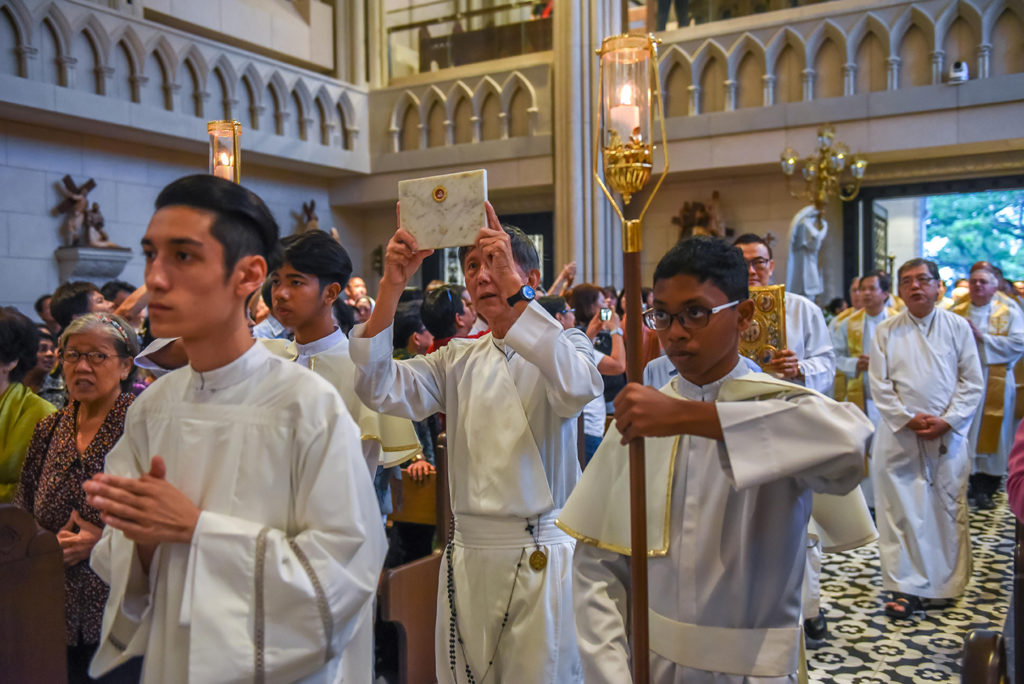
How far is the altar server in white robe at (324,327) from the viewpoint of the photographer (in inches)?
116

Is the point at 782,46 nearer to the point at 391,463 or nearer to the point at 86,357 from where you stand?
the point at 391,463

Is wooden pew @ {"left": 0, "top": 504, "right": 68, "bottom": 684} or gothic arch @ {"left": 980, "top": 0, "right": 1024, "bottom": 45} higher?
gothic arch @ {"left": 980, "top": 0, "right": 1024, "bottom": 45}

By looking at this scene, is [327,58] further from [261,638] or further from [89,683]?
[261,638]

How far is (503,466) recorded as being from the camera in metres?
A: 2.64

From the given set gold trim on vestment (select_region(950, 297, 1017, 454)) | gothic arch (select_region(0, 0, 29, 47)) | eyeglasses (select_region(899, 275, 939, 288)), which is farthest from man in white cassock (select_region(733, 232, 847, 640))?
gothic arch (select_region(0, 0, 29, 47))

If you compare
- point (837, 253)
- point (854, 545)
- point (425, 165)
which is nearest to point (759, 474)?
point (854, 545)

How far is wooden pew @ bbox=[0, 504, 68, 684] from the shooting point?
2.40 m

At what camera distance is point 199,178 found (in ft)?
5.69

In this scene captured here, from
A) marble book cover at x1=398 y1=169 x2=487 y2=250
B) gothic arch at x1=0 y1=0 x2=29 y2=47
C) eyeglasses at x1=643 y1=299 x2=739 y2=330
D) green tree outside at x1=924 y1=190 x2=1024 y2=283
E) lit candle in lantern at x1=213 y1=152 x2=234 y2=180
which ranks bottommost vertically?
eyeglasses at x1=643 y1=299 x2=739 y2=330

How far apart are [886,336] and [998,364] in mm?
3191

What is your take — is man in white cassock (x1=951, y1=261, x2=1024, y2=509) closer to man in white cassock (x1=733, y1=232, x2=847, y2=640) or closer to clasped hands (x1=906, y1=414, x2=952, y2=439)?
clasped hands (x1=906, y1=414, x2=952, y2=439)

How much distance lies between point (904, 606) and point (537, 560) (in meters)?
3.31

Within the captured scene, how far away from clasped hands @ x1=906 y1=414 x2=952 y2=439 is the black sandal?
0.95m

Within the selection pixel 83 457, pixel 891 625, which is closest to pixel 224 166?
pixel 83 457
